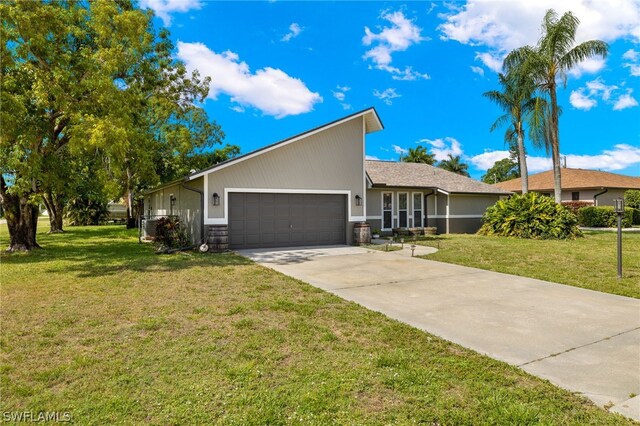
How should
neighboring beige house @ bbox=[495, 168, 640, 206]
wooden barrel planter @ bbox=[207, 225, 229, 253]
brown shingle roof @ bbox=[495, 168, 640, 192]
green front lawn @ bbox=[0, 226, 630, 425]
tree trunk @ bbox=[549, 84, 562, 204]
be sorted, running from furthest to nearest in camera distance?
1. brown shingle roof @ bbox=[495, 168, 640, 192]
2. neighboring beige house @ bbox=[495, 168, 640, 206]
3. tree trunk @ bbox=[549, 84, 562, 204]
4. wooden barrel planter @ bbox=[207, 225, 229, 253]
5. green front lawn @ bbox=[0, 226, 630, 425]

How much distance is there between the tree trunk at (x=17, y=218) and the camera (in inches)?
470

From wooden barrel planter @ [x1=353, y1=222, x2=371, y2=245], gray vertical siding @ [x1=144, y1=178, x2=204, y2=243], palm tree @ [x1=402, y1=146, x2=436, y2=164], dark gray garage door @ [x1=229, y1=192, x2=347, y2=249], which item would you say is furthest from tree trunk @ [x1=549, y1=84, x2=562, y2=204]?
palm tree @ [x1=402, y1=146, x2=436, y2=164]

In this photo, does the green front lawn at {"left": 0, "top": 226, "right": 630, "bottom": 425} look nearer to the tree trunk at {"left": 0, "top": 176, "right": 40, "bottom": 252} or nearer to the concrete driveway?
the concrete driveway

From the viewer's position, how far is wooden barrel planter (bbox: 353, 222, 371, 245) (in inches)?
545

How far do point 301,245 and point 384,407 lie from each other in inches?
425

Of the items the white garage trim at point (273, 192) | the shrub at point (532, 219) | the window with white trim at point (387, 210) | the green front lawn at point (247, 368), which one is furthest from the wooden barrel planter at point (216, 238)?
the shrub at point (532, 219)

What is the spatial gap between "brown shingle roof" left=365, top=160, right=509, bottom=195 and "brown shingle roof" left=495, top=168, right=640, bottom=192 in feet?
38.3

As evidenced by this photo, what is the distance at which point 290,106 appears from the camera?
871 inches

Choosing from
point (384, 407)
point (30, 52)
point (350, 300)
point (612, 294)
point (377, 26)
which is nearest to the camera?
point (384, 407)

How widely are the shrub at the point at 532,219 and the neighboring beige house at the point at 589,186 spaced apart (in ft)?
40.9

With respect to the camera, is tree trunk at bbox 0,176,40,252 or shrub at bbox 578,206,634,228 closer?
tree trunk at bbox 0,176,40,252

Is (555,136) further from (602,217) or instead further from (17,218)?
(17,218)

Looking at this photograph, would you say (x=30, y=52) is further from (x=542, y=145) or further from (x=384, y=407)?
(x=542, y=145)

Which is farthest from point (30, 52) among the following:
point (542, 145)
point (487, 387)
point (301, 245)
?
point (542, 145)
